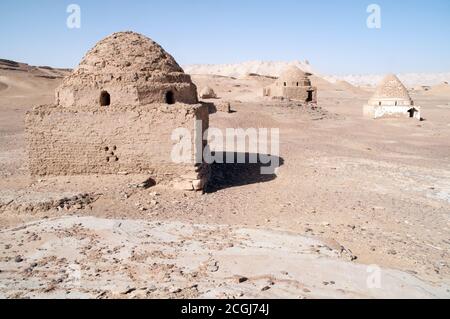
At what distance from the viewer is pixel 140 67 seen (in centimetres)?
970

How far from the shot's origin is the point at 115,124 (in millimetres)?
9273

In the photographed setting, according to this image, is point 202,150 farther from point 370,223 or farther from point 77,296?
point 77,296

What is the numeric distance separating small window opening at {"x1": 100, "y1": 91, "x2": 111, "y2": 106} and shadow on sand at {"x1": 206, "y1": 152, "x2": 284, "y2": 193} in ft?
11.1

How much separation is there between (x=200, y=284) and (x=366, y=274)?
230cm

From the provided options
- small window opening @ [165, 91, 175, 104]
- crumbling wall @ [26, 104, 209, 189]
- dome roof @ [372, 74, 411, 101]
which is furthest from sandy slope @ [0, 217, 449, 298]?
dome roof @ [372, 74, 411, 101]

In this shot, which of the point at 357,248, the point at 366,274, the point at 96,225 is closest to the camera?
the point at 366,274

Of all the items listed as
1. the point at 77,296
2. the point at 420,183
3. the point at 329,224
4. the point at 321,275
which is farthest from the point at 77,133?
the point at 420,183

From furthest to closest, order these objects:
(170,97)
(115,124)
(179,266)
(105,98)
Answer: (170,97) < (105,98) < (115,124) < (179,266)

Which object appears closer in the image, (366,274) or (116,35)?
(366,274)

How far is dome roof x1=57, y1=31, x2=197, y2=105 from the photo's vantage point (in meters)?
9.47

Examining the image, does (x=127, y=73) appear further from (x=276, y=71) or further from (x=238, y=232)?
(x=276, y=71)

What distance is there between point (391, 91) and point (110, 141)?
22724 millimetres

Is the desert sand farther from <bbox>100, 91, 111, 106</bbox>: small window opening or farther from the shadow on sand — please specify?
<bbox>100, 91, 111, 106</bbox>: small window opening

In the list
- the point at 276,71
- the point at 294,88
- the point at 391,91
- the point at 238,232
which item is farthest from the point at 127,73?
the point at 276,71
